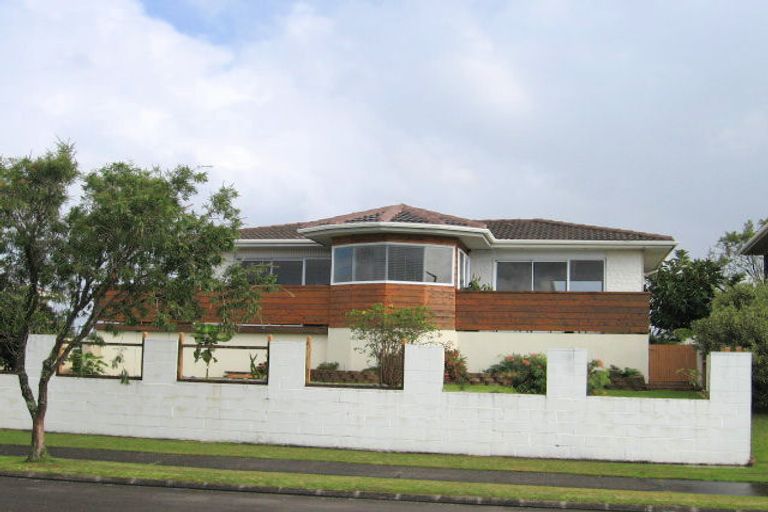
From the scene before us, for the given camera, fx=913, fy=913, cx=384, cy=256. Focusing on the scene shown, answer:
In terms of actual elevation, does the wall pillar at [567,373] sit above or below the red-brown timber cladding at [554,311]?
below

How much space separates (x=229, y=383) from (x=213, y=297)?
2098 mm

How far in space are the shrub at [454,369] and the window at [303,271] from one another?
17.5ft

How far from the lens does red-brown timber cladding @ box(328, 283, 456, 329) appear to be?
24.3 m

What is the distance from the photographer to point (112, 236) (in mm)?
14250

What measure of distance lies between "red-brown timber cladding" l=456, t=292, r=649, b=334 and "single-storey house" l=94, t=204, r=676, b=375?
27 millimetres

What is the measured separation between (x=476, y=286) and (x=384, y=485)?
45.3 ft

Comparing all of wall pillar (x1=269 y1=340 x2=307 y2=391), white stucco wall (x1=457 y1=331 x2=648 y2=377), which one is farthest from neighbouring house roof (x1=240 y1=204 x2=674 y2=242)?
wall pillar (x1=269 y1=340 x2=307 y2=391)

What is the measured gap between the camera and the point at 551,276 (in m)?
26.8

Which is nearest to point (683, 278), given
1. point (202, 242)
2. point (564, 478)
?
point (564, 478)

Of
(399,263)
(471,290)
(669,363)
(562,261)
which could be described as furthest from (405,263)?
(669,363)

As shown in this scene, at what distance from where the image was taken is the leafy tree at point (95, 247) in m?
14.2

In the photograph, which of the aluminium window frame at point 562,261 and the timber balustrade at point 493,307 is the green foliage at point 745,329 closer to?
the timber balustrade at point 493,307

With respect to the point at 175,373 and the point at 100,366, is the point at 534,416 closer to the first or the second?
the point at 175,373

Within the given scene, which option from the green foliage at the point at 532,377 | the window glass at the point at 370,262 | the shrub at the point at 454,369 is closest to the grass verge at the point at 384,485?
the green foliage at the point at 532,377
